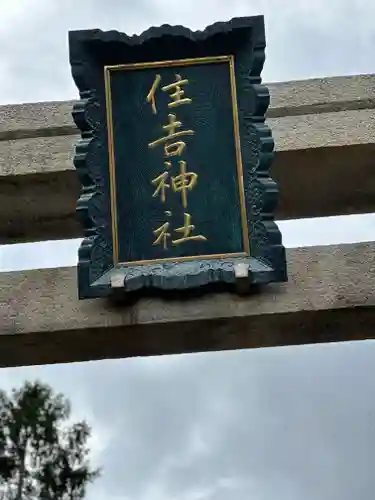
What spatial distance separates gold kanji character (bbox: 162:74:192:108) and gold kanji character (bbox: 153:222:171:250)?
57cm

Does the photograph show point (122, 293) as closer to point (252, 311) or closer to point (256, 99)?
point (252, 311)

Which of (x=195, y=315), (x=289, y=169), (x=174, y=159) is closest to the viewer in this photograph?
(x=195, y=315)

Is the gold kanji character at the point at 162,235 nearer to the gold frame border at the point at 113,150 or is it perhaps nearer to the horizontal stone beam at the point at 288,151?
the gold frame border at the point at 113,150

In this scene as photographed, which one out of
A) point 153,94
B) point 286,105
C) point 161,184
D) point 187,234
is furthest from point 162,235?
point 286,105

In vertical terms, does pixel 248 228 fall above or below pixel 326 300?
above

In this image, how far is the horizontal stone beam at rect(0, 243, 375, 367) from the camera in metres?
3.24

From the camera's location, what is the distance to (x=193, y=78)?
11.4 ft

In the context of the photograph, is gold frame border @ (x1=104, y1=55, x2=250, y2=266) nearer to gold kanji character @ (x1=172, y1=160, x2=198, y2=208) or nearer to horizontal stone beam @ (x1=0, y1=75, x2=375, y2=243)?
gold kanji character @ (x1=172, y1=160, x2=198, y2=208)

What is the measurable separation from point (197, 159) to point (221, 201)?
0.71 feet

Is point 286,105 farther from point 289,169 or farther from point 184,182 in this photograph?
point 184,182

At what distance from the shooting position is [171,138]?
3.35 meters

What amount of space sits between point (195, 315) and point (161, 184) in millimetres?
569

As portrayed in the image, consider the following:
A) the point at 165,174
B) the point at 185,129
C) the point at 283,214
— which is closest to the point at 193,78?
the point at 185,129

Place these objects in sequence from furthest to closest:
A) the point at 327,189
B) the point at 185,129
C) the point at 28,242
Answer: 1. the point at 28,242
2. the point at 327,189
3. the point at 185,129
